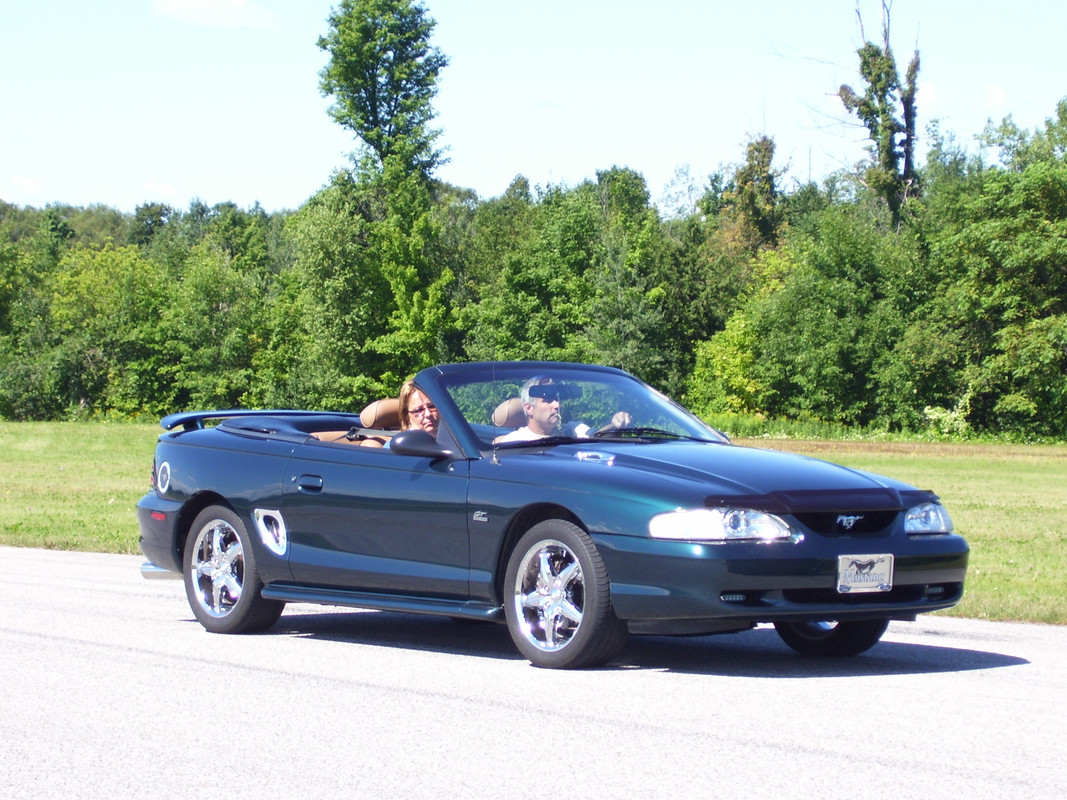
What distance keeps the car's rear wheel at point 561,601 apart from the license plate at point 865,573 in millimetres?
1065

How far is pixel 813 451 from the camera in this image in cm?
4647

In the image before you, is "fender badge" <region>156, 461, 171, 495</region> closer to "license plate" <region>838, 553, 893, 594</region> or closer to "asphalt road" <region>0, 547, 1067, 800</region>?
"asphalt road" <region>0, 547, 1067, 800</region>

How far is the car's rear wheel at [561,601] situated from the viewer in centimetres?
675

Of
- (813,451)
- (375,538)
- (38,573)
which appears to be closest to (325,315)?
(813,451)

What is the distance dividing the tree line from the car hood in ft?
166

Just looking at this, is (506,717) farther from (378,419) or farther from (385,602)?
(378,419)

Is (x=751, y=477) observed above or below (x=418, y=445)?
below

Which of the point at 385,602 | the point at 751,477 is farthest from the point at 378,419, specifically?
the point at 751,477

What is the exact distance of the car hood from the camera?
21.7ft

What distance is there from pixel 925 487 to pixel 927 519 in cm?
2510

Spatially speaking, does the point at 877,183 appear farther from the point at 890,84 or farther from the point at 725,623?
the point at 725,623

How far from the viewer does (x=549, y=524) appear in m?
6.96

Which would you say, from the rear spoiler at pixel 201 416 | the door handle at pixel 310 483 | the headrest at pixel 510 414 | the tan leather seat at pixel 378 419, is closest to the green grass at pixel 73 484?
the rear spoiler at pixel 201 416

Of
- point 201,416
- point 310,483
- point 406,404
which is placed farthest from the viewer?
point 201,416
